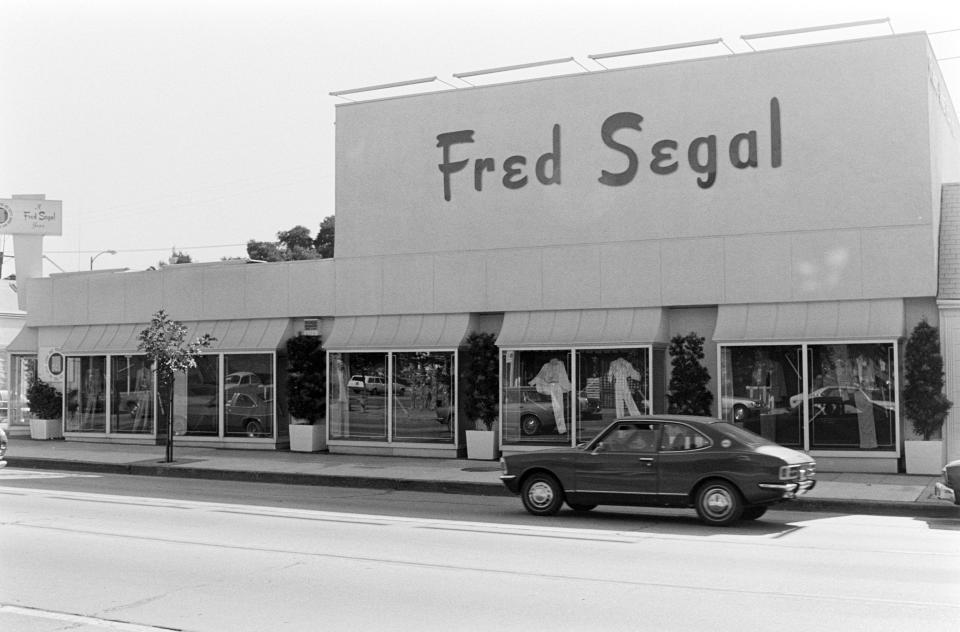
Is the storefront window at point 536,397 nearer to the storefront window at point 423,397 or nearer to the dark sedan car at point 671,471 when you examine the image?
the storefront window at point 423,397

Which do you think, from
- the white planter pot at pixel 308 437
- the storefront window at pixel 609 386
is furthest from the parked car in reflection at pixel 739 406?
the white planter pot at pixel 308 437

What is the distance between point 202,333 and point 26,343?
674 cm

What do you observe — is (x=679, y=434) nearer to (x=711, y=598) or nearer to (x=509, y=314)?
(x=711, y=598)

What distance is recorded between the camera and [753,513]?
1432cm

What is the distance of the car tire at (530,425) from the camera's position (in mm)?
22694

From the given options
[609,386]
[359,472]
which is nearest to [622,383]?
[609,386]

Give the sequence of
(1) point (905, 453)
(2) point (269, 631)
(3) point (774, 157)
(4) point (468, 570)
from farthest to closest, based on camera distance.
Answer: (3) point (774, 157), (1) point (905, 453), (4) point (468, 570), (2) point (269, 631)

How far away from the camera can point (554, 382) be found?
2253cm

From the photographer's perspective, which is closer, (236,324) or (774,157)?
(774,157)

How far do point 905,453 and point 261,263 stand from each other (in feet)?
52.7

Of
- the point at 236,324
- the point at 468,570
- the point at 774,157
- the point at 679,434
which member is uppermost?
the point at 774,157

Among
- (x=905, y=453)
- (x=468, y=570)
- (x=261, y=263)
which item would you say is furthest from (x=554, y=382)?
(x=468, y=570)

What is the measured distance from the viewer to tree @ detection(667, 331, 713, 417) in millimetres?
21031

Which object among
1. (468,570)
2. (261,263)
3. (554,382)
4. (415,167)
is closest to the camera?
(468,570)
